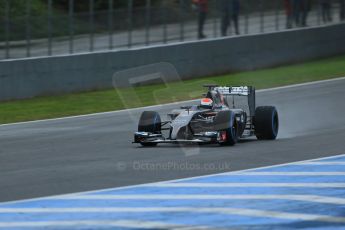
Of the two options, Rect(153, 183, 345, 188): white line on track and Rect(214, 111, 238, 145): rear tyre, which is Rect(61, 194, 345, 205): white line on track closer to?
Rect(153, 183, 345, 188): white line on track

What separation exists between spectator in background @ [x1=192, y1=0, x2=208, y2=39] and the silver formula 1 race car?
14.1m

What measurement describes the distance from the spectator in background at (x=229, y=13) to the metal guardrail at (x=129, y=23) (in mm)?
47

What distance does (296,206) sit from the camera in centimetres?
947

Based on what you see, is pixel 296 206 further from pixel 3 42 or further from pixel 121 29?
pixel 121 29

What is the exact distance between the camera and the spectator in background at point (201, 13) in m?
29.5

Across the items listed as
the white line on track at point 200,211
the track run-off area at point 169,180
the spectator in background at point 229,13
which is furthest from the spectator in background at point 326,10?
the white line on track at point 200,211

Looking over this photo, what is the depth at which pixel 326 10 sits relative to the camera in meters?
34.1

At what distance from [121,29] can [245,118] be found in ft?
42.5

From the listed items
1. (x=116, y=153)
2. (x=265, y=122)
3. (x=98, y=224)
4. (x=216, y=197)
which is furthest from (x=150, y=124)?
(x=98, y=224)

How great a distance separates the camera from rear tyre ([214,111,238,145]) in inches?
551

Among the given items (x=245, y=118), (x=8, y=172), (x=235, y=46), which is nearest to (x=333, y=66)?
(x=235, y=46)

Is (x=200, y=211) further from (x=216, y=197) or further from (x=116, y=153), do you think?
(x=116, y=153)

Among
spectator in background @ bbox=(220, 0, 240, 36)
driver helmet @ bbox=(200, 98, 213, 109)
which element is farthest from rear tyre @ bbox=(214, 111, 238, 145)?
spectator in background @ bbox=(220, 0, 240, 36)

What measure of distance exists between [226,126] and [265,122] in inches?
57.0
